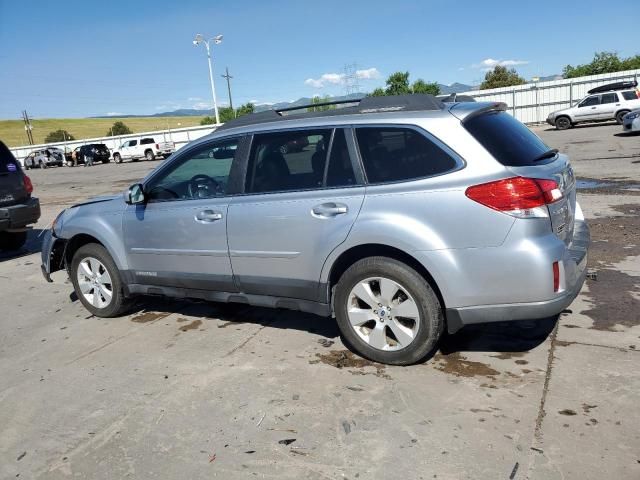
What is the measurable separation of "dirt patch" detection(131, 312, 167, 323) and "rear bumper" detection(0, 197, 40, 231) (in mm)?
4167

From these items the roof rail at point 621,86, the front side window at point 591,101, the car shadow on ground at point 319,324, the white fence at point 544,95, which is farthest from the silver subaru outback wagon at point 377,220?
the white fence at point 544,95

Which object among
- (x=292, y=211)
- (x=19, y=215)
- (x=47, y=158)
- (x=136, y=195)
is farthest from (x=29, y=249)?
(x=47, y=158)

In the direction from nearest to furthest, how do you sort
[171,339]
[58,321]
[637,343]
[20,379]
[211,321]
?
[637,343]
[20,379]
[171,339]
[211,321]
[58,321]

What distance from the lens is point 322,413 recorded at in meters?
3.28

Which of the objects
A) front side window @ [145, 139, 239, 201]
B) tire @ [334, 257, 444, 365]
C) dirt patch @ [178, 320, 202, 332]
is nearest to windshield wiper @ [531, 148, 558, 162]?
tire @ [334, 257, 444, 365]

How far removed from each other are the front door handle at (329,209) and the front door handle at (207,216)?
0.92 metres

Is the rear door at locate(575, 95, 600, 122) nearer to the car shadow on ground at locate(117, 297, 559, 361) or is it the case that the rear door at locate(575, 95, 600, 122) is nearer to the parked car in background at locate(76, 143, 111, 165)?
the car shadow on ground at locate(117, 297, 559, 361)

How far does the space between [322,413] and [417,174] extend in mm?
1630

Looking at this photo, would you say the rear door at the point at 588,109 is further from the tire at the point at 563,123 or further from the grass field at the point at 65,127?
the grass field at the point at 65,127

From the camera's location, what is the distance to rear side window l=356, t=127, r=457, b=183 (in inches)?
139

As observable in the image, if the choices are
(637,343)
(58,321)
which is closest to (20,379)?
(58,321)

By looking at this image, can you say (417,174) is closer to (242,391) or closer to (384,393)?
(384,393)

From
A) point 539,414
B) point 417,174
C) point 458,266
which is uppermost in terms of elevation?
point 417,174

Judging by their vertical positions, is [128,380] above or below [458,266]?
below
